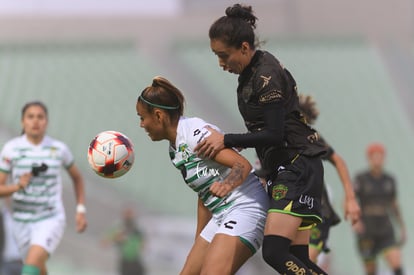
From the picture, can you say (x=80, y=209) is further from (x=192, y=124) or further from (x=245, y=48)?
(x=245, y=48)

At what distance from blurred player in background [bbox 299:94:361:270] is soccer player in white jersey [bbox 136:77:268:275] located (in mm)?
1630

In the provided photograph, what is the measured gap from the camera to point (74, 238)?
1972 cm

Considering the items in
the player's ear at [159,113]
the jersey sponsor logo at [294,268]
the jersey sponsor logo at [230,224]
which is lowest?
the jersey sponsor logo at [294,268]

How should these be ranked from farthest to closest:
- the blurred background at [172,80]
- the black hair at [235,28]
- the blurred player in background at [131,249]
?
the blurred background at [172,80] → the blurred player in background at [131,249] → the black hair at [235,28]

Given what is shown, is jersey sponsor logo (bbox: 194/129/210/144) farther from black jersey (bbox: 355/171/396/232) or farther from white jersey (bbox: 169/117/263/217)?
black jersey (bbox: 355/171/396/232)

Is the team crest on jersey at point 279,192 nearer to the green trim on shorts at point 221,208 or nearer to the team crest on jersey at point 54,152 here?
the green trim on shorts at point 221,208

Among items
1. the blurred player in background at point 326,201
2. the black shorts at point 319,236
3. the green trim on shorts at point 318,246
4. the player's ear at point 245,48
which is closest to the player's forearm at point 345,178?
the blurred player in background at point 326,201

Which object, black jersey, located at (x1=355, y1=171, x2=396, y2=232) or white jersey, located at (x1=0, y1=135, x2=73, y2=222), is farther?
black jersey, located at (x1=355, y1=171, x2=396, y2=232)

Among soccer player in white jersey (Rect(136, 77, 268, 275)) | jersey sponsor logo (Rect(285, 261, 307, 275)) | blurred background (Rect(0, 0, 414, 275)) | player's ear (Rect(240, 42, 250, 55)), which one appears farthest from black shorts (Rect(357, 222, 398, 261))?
player's ear (Rect(240, 42, 250, 55))

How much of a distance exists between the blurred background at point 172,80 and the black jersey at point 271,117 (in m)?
12.8

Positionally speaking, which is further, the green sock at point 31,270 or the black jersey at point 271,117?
the green sock at point 31,270

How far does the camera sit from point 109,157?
20.4ft

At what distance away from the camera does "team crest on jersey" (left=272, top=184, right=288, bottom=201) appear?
5648 mm

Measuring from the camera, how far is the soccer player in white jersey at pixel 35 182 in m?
8.21
